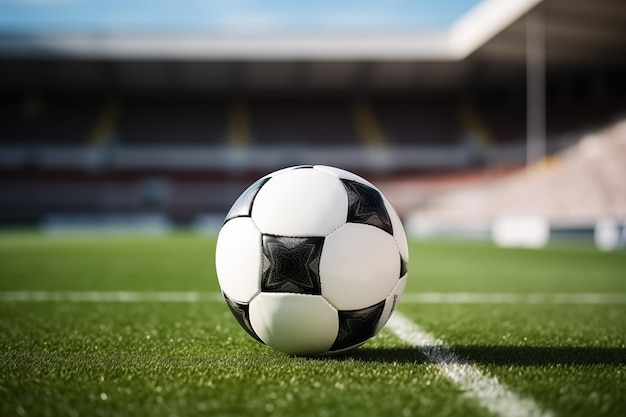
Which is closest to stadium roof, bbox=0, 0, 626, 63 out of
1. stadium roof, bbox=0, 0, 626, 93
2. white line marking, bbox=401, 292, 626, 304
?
stadium roof, bbox=0, 0, 626, 93

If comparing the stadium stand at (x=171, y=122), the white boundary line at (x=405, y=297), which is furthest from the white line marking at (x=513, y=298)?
the stadium stand at (x=171, y=122)

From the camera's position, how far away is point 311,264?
7.52 ft

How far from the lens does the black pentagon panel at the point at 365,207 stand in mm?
2404

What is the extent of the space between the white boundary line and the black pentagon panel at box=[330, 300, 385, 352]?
7.54 ft

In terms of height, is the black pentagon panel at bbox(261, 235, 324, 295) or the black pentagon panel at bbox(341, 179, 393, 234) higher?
the black pentagon panel at bbox(341, 179, 393, 234)

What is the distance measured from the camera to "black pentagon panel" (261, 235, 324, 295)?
7.51 feet

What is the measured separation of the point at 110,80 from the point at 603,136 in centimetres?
2132

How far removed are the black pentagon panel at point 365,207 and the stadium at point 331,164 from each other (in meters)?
0.54

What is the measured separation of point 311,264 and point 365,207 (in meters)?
0.34

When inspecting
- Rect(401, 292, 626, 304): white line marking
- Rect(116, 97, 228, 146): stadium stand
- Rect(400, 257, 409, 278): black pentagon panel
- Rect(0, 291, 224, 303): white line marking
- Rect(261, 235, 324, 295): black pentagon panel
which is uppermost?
Rect(261, 235, 324, 295): black pentagon panel

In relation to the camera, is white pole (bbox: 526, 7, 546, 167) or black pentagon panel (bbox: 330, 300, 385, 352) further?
white pole (bbox: 526, 7, 546, 167)

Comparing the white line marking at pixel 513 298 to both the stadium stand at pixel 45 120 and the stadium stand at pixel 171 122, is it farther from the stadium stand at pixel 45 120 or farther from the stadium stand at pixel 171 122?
the stadium stand at pixel 45 120

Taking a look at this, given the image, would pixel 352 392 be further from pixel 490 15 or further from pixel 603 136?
pixel 603 136

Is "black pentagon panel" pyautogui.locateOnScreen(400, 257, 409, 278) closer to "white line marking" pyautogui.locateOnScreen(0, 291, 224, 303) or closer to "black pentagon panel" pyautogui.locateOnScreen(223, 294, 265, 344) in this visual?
"black pentagon panel" pyautogui.locateOnScreen(223, 294, 265, 344)
